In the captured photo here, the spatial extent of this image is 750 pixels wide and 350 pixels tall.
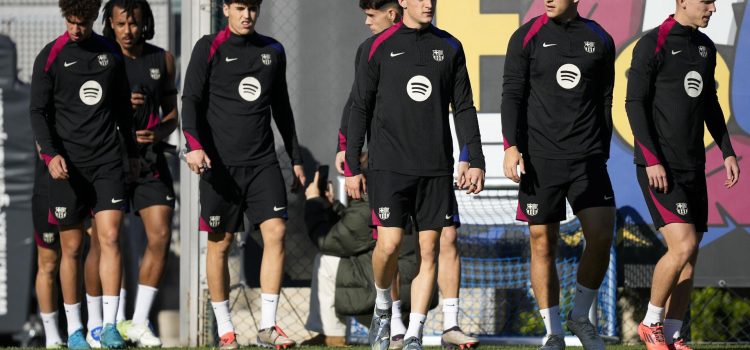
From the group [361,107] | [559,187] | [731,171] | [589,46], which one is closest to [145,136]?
[361,107]

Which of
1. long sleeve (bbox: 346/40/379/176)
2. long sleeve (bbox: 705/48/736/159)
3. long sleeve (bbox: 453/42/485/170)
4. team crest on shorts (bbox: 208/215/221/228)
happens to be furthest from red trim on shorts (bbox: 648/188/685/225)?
team crest on shorts (bbox: 208/215/221/228)

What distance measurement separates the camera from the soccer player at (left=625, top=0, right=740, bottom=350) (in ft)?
22.6

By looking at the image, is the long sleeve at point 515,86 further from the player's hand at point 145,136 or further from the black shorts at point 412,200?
the player's hand at point 145,136

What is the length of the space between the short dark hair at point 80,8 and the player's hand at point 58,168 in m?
0.91

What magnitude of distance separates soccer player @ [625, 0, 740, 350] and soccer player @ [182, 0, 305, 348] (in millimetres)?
2322

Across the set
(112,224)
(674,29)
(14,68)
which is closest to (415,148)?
(674,29)

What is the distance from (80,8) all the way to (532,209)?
3.20 metres

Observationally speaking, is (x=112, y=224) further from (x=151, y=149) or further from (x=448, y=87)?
(x=448, y=87)

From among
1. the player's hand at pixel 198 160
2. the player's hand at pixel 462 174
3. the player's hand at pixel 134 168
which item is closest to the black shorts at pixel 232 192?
the player's hand at pixel 198 160

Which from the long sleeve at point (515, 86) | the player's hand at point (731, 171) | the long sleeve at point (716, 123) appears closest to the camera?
the long sleeve at point (515, 86)

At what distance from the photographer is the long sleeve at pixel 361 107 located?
665cm

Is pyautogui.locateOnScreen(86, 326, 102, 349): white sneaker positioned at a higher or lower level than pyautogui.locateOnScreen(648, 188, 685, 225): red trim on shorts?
lower

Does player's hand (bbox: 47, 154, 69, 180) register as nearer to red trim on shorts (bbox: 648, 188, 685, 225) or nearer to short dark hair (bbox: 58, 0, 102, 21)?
short dark hair (bbox: 58, 0, 102, 21)

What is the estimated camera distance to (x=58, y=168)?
7789 millimetres
